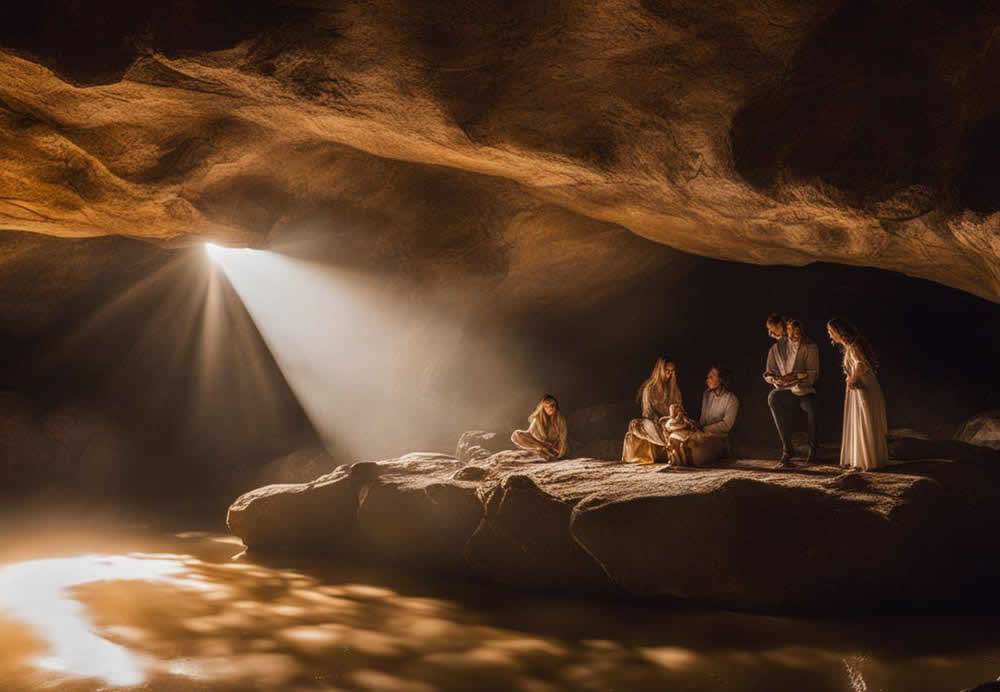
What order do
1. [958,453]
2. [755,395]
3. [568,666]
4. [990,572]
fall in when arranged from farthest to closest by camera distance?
1. [755,395]
2. [958,453]
3. [990,572]
4. [568,666]

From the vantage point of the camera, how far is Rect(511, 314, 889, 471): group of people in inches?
269

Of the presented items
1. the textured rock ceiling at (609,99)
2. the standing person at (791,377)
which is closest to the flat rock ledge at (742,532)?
the standing person at (791,377)

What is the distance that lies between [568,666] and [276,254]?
892 cm

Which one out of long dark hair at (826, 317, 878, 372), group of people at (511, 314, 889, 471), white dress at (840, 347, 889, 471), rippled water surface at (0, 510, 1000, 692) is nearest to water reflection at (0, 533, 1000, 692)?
rippled water surface at (0, 510, 1000, 692)

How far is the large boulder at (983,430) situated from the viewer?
980cm

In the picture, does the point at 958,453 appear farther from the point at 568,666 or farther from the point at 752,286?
the point at 752,286

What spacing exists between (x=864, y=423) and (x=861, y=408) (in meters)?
0.14

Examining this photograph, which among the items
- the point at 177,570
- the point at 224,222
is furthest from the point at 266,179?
the point at 177,570

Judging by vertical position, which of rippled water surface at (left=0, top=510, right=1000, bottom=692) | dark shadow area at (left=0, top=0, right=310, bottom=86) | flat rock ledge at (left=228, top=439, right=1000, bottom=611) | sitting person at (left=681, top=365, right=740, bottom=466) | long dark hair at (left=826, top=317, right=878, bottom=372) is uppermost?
dark shadow area at (left=0, top=0, right=310, bottom=86)

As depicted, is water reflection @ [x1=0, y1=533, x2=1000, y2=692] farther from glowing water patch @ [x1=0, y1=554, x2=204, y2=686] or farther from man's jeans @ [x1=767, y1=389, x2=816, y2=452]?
man's jeans @ [x1=767, y1=389, x2=816, y2=452]

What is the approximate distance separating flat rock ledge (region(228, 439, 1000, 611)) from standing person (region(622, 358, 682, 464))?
0.75 m

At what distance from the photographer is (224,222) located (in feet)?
30.5

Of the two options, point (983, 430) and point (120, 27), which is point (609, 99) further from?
point (983, 430)

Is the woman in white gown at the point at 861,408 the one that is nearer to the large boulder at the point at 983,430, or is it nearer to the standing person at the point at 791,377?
the standing person at the point at 791,377
